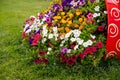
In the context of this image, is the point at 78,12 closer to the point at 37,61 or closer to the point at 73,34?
the point at 73,34

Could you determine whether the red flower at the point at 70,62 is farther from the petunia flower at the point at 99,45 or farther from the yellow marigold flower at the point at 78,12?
the yellow marigold flower at the point at 78,12

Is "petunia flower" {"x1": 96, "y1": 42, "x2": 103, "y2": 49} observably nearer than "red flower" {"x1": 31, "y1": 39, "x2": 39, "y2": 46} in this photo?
Yes

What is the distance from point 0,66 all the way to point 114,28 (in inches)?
86.1

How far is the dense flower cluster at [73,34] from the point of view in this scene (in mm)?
5484

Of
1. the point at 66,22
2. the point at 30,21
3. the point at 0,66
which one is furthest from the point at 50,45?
the point at 30,21

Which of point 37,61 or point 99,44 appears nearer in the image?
point 99,44

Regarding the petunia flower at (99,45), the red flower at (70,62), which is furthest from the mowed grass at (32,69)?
the petunia flower at (99,45)

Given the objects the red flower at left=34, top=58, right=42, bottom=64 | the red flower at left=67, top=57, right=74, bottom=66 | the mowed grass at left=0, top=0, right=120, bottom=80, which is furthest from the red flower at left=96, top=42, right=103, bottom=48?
the red flower at left=34, top=58, right=42, bottom=64

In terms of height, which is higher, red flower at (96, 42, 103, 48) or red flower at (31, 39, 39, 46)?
red flower at (31, 39, 39, 46)

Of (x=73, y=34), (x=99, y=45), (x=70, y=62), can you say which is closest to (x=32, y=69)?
(x=70, y=62)

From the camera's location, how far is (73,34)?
19.0 ft

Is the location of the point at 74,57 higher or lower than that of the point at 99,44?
lower

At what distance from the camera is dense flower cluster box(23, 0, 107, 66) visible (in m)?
5.48

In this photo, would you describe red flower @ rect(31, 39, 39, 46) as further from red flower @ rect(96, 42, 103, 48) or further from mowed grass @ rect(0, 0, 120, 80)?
red flower @ rect(96, 42, 103, 48)
